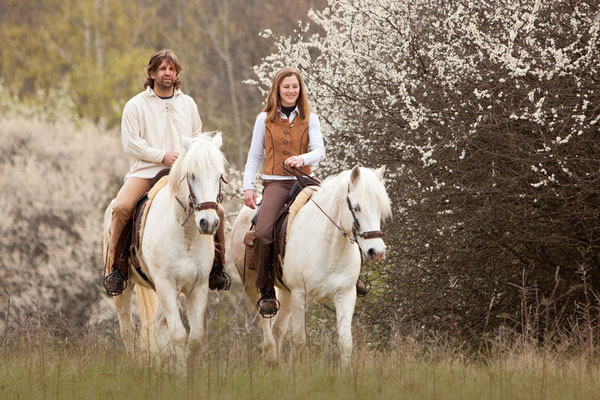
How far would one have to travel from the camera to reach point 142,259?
318 inches

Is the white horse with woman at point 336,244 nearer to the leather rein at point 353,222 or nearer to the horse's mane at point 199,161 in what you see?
the leather rein at point 353,222

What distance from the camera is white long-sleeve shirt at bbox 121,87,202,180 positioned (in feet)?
27.3

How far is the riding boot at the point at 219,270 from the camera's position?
26.7 feet

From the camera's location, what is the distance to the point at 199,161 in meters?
7.19

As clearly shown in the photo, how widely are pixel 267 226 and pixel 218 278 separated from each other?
0.66 metres

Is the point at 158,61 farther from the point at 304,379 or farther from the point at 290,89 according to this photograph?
the point at 304,379

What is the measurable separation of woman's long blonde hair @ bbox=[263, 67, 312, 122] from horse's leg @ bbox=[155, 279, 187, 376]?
5.64ft

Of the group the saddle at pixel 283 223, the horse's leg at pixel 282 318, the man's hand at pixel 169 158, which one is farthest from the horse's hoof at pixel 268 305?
the man's hand at pixel 169 158

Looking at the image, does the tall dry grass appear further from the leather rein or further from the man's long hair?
the man's long hair

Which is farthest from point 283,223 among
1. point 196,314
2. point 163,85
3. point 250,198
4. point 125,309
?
point 125,309

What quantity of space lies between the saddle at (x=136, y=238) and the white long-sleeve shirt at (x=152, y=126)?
0.20 m

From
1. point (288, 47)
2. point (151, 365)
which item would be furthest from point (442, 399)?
point (288, 47)

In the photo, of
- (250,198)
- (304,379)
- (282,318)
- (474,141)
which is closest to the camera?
(304,379)

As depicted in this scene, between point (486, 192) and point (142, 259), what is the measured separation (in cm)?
315
